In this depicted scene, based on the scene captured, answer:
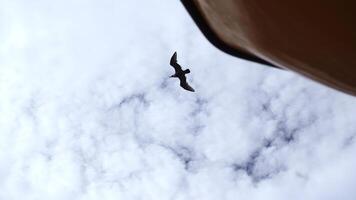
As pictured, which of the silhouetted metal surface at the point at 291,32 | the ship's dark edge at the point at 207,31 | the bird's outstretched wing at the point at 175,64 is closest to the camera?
the silhouetted metal surface at the point at 291,32

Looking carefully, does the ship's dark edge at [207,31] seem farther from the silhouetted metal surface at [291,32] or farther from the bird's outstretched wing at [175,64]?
the bird's outstretched wing at [175,64]

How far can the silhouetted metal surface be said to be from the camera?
1.42 metres

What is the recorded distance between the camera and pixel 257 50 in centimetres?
163

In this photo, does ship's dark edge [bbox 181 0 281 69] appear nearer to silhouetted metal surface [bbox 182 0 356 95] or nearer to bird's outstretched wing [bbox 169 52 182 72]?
silhouetted metal surface [bbox 182 0 356 95]

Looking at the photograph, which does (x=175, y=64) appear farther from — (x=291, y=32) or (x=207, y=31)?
(x=291, y=32)

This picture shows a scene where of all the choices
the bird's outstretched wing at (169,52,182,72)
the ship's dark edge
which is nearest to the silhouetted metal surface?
the ship's dark edge

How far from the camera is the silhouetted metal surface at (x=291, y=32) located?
4.66 ft

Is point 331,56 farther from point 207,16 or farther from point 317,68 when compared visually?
point 207,16

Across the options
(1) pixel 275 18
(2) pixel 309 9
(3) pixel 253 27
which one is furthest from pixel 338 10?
(3) pixel 253 27

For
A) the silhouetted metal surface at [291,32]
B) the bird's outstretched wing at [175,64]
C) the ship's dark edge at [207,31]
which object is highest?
the bird's outstretched wing at [175,64]

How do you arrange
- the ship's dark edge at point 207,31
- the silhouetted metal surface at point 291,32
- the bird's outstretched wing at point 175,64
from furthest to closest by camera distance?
the bird's outstretched wing at point 175,64 → the ship's dark edge at point 207,31 → the silhouetted metal surface at point 291,32

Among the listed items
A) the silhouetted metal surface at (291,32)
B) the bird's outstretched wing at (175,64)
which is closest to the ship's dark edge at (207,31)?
the silhouetted metal surface at (291,32)

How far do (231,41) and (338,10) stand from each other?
0.39 metres

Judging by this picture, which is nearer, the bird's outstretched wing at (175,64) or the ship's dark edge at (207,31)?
the ship's dark edge at (207,31)
